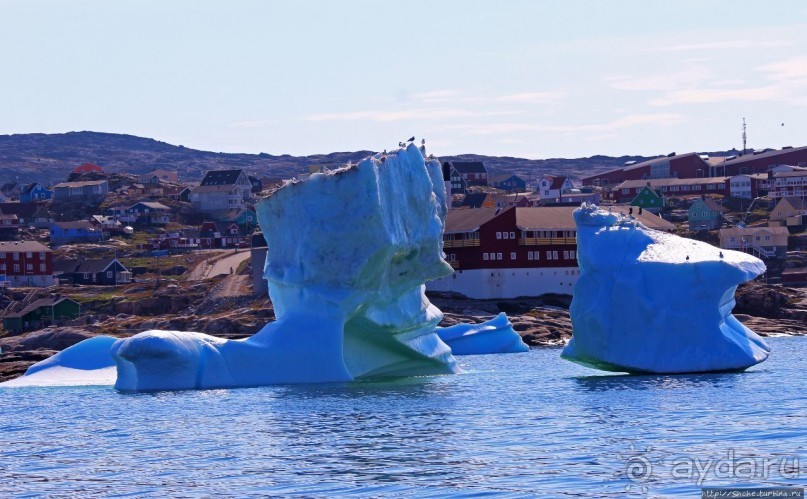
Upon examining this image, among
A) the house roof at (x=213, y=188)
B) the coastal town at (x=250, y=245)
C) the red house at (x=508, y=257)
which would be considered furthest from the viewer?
the house roof at (x=213, y=188)

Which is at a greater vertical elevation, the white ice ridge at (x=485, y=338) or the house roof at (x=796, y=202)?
the house roof at (x=796, y=202)

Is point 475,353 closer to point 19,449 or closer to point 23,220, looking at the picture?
point 19,449

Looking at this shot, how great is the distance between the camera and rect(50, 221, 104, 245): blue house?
377 ft

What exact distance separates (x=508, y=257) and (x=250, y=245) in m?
37.3

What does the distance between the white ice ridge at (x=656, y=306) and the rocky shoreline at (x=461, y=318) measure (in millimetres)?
27384

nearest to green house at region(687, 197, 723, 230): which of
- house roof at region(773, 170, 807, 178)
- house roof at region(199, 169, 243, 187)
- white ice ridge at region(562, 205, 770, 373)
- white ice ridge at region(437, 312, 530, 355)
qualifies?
house roof at region(773, 170, 807, 178)

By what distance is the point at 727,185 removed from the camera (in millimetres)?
125125

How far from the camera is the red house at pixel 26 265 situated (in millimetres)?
94688

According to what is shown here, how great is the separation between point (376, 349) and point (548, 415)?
1084cm

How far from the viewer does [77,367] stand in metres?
44.7

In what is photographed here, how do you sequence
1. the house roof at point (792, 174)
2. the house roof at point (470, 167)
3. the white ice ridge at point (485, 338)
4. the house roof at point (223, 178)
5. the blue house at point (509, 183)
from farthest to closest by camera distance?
the blue house at point (509, 183) → the house roof at point (470, 167) → the house roof at point (223, 178) → the house roof at point (792, 174) → the white ice ridge at point (485, 338)

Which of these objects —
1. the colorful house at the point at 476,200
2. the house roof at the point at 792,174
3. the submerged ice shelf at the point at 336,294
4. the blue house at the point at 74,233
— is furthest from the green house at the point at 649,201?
the submerged ice shelf at the point at 336,294

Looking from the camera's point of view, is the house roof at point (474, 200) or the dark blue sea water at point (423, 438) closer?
the dark blue sea water at point (423, 438)

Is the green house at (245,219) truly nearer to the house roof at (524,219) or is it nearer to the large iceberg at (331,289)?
the house roof at (524,219)
